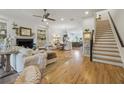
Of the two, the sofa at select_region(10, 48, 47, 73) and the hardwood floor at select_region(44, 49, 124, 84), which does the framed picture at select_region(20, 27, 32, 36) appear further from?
the hardwood floor at select_region(44, 49, 124, 84)

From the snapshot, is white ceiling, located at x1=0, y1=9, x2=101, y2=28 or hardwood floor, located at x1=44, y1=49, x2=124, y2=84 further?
hardwood floor, located at x1=44, y1=49, x2=124, y2=84

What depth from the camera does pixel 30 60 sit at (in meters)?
3.11

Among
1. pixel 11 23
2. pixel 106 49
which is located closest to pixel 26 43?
pixel 11 23

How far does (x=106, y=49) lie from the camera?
5.03 meters

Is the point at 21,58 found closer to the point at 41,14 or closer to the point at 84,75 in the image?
the point at 41,14

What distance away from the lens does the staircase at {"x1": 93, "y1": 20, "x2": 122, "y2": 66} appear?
440 centimetres

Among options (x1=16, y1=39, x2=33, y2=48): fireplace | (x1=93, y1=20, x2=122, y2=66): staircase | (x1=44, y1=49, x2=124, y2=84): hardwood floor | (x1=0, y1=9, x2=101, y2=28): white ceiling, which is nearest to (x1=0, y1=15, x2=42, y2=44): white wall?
(x1=0, y1=9, x2=101, y2=28): white ceiling

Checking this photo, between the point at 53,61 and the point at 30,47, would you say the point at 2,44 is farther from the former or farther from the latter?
the point at 53,61

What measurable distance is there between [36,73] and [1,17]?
140cm

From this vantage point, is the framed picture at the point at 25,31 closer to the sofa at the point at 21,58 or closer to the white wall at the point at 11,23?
the white wall at the point at 11,23

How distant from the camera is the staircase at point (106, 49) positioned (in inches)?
173

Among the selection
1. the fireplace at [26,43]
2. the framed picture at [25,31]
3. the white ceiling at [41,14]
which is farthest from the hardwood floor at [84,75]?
the white ceiling at [41,14]
